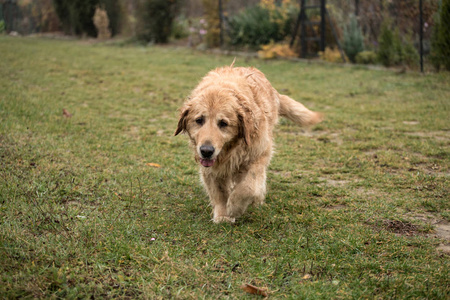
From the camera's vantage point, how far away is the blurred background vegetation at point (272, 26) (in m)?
11.8

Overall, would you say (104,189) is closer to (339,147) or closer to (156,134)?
(156,134)

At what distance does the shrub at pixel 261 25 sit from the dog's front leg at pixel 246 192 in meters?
12.5

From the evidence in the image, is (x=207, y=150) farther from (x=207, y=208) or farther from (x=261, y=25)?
(x=261, y=25)

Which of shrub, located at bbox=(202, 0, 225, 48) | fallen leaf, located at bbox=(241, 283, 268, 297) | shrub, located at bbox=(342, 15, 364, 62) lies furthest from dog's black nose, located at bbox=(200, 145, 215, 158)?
shrub, located at bbox=(202, 0, 225, 48)

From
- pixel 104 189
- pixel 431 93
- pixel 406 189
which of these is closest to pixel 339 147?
pixel 406 189

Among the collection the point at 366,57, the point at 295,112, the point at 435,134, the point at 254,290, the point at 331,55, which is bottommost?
the point at 254,290

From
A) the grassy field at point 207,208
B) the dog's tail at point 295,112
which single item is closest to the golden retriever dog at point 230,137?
the grassy field at point 207,208

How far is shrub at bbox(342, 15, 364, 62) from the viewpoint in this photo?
13.3m

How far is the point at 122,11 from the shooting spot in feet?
80.4

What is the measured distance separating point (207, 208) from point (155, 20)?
17360 millimetres

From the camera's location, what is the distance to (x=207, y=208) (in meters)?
4.30

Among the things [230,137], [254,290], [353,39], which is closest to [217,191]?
[230,137]

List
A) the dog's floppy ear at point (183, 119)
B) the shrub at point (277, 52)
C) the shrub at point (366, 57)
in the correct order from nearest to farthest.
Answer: the dog's floppy ear at point (183, 119)
the shrub at point (366, 57)
the shrub at point (277, 52)

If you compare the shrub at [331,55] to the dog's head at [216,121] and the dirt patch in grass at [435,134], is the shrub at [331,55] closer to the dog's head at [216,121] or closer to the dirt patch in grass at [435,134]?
the dirt patch in grass at [435,134]
